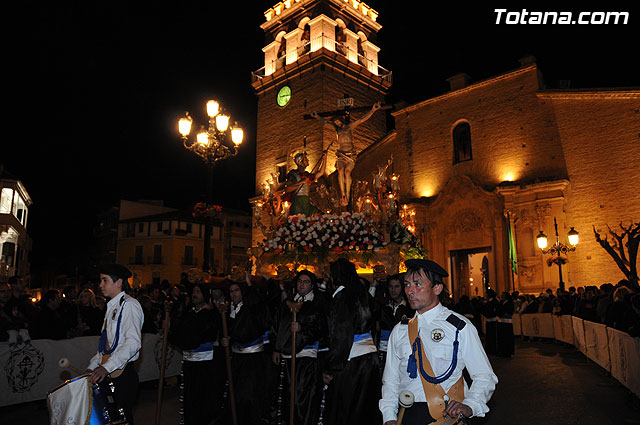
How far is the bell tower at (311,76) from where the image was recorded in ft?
93.1

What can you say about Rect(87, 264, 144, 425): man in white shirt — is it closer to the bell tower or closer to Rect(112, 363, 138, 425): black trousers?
Rect(112, 363, 138, 425): black trousers

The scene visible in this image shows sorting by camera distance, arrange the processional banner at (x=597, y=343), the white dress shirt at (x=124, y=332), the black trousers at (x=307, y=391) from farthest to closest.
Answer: the processional banner at (x=597, y=343) < the black trousers at (x=307, y=391) < the white dress shirt at (x=124, y=332)

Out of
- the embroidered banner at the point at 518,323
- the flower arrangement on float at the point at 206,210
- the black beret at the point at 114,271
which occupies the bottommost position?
the embroidered banner at the point at 518,323

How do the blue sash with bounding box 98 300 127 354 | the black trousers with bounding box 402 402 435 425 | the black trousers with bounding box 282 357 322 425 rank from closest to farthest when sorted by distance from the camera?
the black trousers with bounding box 402 402 435 425, the blue sash with bounding box 98 300 127 354, the black trousers with bounding box 282 357 322 425

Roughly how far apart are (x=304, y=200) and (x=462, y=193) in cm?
1265

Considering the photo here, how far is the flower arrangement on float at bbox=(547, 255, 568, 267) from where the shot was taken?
17.3 m

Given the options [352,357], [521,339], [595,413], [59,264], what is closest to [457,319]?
[352,357]

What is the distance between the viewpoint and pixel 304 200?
11781 mm

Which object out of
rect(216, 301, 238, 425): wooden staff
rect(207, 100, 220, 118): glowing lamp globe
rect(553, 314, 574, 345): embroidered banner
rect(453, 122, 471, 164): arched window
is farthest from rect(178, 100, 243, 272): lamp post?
rect(453, 122, 471, 164): arched window

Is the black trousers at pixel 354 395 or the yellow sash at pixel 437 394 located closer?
the yellow sash at pixel 437 394

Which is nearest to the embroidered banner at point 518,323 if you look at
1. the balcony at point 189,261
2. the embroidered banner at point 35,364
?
the embroidered banner at point 35,364

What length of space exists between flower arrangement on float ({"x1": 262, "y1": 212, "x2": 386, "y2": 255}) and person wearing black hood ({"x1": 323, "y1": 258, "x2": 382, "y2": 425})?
405 centimetres

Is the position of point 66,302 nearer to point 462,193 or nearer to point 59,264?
point 462,193

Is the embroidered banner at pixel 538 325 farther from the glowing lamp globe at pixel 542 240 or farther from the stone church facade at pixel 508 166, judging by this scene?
the glowing lamp globe at pixel 542 240
